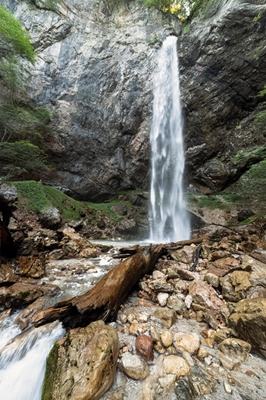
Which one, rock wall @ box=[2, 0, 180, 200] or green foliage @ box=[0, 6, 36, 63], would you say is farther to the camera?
rock wall @ box=[2, 0, 180, 200]

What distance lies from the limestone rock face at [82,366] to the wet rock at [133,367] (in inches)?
5.1

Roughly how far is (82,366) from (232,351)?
156cm

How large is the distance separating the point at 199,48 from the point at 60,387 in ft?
56.8

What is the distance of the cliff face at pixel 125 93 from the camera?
12398 mm

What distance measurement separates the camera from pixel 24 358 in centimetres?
198

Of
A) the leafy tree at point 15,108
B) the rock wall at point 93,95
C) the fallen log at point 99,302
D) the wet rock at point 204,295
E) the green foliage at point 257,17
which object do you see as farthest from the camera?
the rock wall at point 93,95

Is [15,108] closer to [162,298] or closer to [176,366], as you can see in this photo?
[162,298]

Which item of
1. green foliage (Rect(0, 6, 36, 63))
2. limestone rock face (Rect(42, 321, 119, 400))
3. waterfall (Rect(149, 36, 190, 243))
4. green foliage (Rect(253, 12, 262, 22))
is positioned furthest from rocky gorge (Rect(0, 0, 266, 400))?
green foliage (Rect(0, 6, 36, 63))

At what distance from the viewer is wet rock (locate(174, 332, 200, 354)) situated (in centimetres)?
195

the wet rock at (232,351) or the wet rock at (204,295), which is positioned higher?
the wet rock at (204,295)

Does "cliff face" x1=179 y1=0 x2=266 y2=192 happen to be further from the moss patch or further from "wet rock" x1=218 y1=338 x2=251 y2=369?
the moss patch

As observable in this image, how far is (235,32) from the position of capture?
1116cm

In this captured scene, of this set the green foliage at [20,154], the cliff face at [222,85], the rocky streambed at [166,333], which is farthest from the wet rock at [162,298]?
the cliff face at [222,85]

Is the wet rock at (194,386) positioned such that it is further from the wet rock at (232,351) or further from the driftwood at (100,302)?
the driftwood at (100,302)
